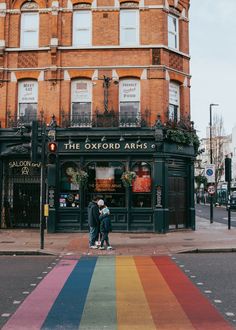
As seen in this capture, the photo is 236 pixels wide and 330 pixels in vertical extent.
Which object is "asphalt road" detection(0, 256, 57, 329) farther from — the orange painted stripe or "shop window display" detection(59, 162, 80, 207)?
"shop window display" detection(59, 162, 80, 207)

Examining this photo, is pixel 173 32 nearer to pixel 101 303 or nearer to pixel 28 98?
pixel 28 98

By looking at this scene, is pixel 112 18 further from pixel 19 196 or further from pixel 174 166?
pixel 19 196

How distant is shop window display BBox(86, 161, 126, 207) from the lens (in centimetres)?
Result: 2075

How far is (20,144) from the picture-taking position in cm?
2088

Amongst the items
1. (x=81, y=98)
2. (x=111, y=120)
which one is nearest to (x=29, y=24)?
(x=81, y=98)

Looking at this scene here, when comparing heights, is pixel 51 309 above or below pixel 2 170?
below

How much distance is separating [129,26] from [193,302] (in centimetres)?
1644

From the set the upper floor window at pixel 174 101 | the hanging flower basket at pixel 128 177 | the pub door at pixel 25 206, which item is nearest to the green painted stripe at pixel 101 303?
the hanging flower basket at pixel 128 177

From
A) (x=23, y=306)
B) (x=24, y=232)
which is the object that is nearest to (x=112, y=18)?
(x=24, y=232)

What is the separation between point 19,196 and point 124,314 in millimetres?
15551

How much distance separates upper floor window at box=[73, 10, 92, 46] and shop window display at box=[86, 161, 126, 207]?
234 inches

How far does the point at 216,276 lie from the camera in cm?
1032

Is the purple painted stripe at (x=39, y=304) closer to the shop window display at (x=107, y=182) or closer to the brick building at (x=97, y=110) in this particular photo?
the shop window display at (x=107, y=182)

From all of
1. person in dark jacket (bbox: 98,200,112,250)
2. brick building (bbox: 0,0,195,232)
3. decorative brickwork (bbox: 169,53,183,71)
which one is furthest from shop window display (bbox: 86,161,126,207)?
decorative brickwork (bbox: 169,53,183,71)
